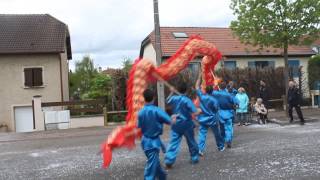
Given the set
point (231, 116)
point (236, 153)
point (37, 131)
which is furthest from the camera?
point (37, 131)

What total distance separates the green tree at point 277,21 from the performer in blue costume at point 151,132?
39.7 feet

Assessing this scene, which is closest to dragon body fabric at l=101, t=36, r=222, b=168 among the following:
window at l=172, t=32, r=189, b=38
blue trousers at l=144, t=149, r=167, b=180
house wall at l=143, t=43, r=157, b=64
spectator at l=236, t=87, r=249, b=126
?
blue trousers at l=144, t=149, r=167, b=180

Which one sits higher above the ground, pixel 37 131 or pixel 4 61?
pixel 4 61

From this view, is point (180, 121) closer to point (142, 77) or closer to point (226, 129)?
point (142, 77)

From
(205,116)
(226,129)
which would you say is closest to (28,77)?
(226,129)

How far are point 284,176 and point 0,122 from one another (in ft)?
80.0

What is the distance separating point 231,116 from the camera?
1216 centimetres

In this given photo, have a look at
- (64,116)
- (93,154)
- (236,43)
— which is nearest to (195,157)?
(93,154)

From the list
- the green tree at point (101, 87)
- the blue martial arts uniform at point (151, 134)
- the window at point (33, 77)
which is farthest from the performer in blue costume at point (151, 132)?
the window at point (33, 77)

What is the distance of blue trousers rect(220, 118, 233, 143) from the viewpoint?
11953 mm

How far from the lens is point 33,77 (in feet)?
98.8

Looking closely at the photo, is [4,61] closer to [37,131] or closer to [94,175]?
[37,131]

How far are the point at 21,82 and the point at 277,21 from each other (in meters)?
17.6

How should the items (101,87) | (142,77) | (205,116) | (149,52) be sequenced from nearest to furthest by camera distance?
(142,77)
(205,116)
(101,87)
(149,52)
